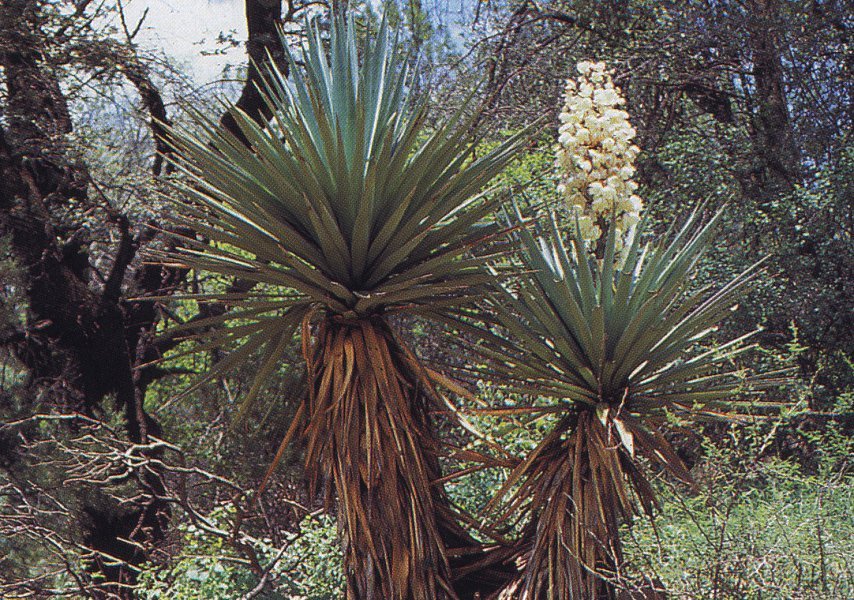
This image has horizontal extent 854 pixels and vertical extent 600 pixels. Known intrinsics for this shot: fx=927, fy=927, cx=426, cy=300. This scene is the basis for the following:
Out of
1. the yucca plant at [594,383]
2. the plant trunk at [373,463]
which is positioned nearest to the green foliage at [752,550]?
the yucca plant at [594,383]

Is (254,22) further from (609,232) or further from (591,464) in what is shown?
(591,464)

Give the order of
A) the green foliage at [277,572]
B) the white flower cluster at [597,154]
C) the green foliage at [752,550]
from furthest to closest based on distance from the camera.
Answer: the green foliage at [277,572]
the white flower cluster at [597,154]
the green foliage at [752,550]

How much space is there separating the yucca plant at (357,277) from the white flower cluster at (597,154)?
0.30 meters

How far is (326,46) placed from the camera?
789 centimetres

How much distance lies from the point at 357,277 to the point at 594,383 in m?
1.08

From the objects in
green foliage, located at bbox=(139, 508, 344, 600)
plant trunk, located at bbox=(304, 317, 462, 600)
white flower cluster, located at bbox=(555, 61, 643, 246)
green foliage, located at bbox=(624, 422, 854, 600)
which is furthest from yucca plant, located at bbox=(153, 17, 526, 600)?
green foliage, located at bbox=(139, 508, 344, 600)

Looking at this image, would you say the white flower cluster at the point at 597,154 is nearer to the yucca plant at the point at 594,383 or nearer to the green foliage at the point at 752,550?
the yucca plant at the point at 594,383

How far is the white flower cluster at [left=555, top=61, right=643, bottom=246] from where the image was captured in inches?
148

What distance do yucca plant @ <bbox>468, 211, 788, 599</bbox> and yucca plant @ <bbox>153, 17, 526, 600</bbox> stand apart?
0.34m

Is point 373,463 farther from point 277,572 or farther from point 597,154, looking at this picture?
point 277,572

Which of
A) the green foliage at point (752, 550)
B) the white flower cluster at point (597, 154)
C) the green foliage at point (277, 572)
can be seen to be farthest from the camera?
the green foliage at point (277, 572)

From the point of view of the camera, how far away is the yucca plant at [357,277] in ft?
12.4

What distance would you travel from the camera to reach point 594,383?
3812 millimetres

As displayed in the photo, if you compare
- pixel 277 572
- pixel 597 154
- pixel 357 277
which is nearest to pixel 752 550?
pixel 597 154
